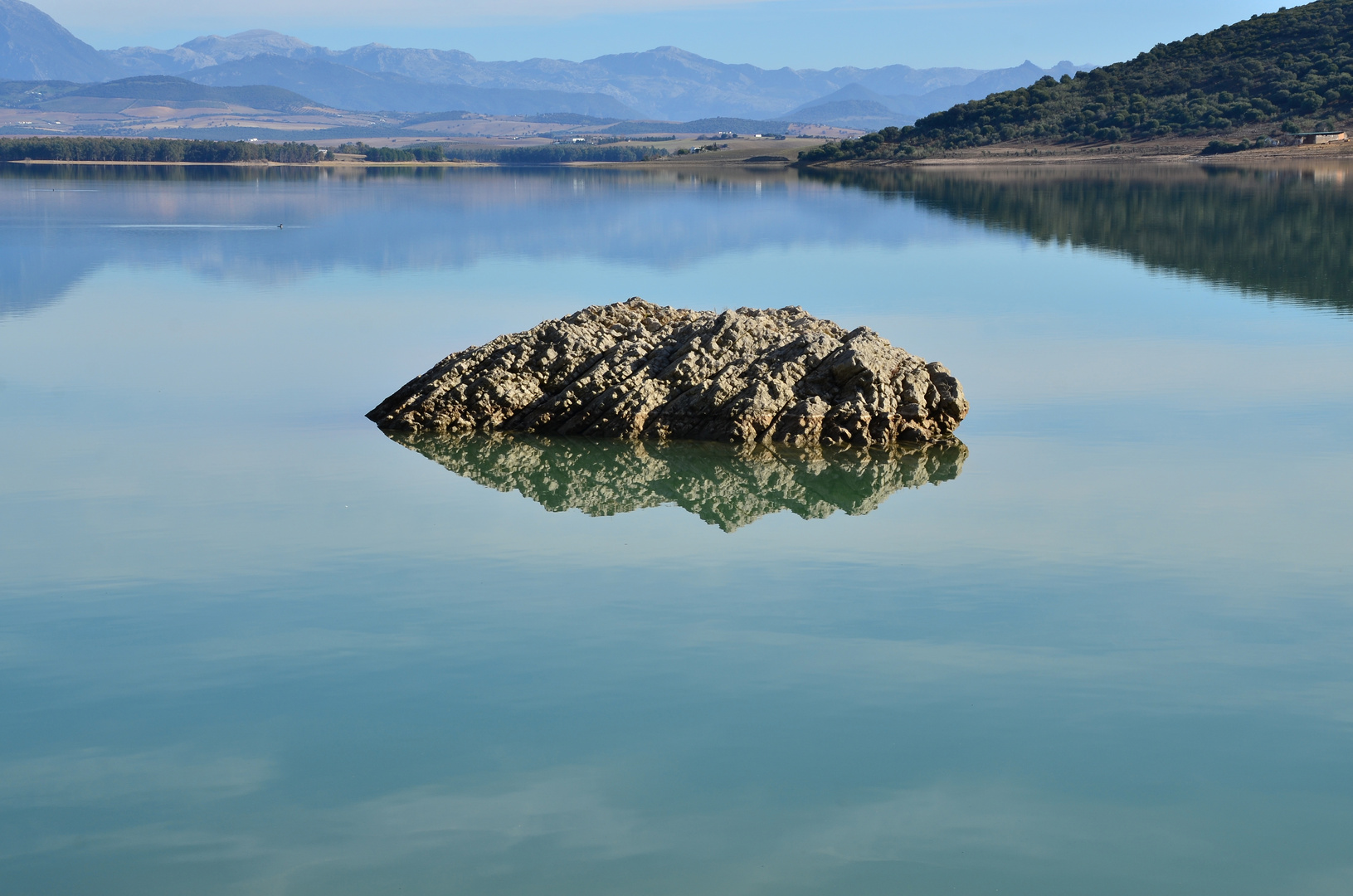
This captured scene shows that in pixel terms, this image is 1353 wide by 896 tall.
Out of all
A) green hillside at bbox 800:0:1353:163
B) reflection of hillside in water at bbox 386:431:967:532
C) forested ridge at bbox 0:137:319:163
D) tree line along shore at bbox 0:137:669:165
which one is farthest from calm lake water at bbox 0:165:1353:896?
tree line along shore at bbox 0:137:669:165

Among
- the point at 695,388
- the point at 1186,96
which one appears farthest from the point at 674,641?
the point at 1186,96

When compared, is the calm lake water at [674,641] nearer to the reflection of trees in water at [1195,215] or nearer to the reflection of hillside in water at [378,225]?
the reflection of trees in water at [1195,215]

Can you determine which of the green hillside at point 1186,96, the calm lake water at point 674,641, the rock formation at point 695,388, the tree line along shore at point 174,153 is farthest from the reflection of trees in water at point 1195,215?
the tree line along shore at point 174,153

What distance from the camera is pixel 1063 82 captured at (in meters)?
133

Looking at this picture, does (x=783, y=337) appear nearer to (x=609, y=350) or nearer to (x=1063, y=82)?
(x=609, y=350)

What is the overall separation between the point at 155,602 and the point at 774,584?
4872 millimetres

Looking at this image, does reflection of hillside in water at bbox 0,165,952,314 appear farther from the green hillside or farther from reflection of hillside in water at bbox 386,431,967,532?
the green hillside

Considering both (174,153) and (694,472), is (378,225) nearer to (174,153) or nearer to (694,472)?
(694,472)

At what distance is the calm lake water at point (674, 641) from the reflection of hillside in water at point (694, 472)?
7 cm

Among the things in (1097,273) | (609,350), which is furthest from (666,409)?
(1097,273)

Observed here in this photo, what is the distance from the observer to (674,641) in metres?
10.0

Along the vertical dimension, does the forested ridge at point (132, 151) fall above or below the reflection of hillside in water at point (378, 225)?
above

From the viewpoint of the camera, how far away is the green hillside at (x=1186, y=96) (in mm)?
108688

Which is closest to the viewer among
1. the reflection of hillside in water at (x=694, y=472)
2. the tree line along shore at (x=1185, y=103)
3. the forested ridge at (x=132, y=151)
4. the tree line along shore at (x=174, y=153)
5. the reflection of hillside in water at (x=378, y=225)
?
the reflection of hillside in water at (x=694, y=472)
